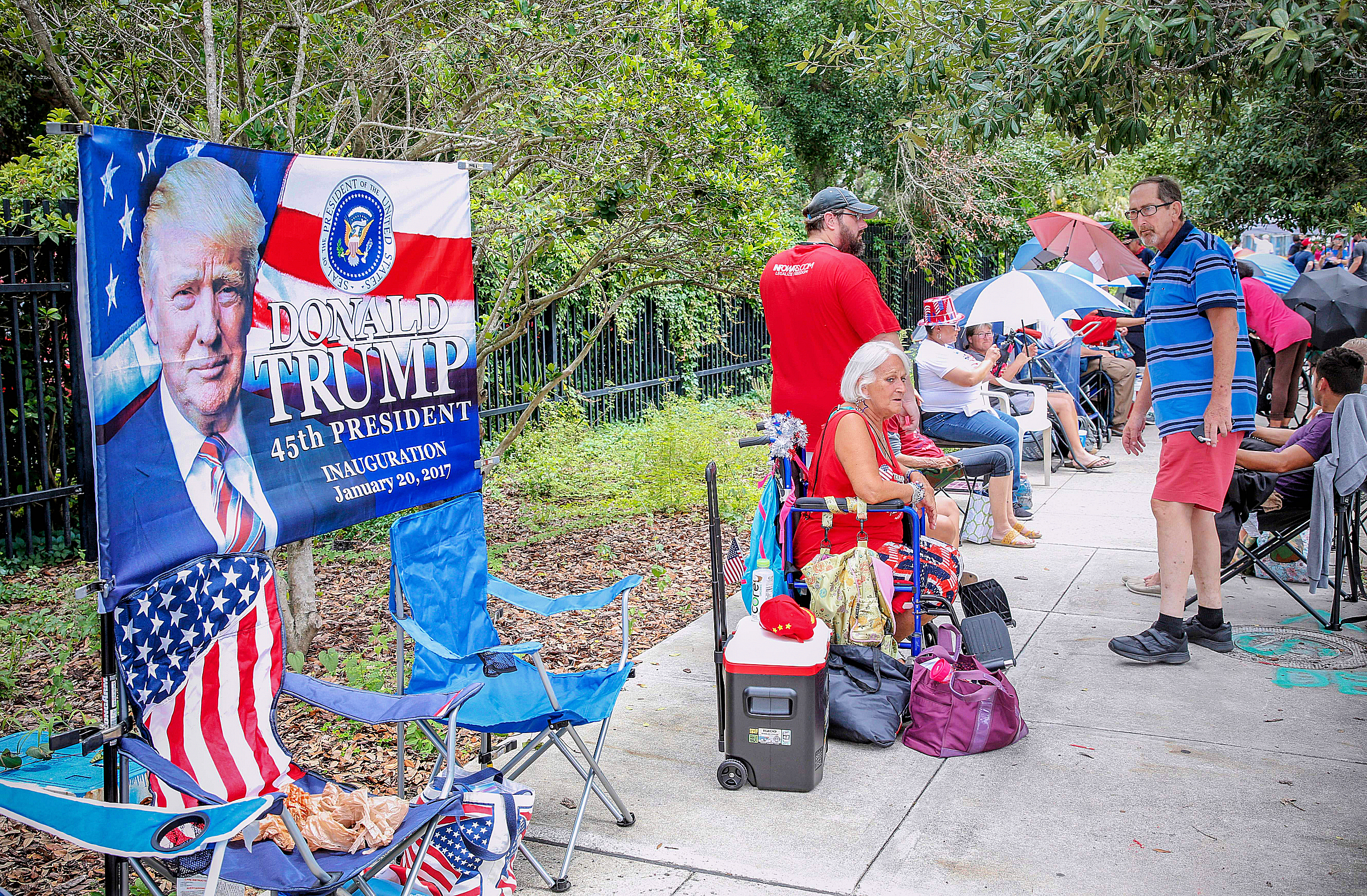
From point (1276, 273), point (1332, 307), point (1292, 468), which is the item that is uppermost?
point (1276, 273)

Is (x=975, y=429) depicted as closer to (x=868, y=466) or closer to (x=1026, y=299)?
(x=1026, y=299)

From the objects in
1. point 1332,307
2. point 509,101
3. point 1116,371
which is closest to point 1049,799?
point 509,101

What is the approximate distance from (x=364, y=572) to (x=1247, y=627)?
5.14m

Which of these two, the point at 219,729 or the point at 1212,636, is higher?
the point at 219,729

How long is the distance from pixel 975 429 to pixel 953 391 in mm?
311

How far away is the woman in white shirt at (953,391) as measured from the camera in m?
7.43

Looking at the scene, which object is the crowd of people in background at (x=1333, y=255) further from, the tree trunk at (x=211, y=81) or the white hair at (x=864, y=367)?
the tree trunk at (x=211, y=81)

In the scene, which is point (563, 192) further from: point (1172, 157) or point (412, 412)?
point (1172, 157)

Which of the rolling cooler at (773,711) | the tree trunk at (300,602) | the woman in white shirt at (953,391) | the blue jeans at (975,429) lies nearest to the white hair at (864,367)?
the rolling cooler at (773,711)

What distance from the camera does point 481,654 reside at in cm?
321

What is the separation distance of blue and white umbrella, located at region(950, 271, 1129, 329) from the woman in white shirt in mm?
1262

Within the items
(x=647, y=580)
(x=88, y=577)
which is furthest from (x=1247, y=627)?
(x=88, y=577)

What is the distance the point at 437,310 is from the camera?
388 centimetres

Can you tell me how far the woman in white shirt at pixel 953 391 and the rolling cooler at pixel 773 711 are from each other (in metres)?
3.94
